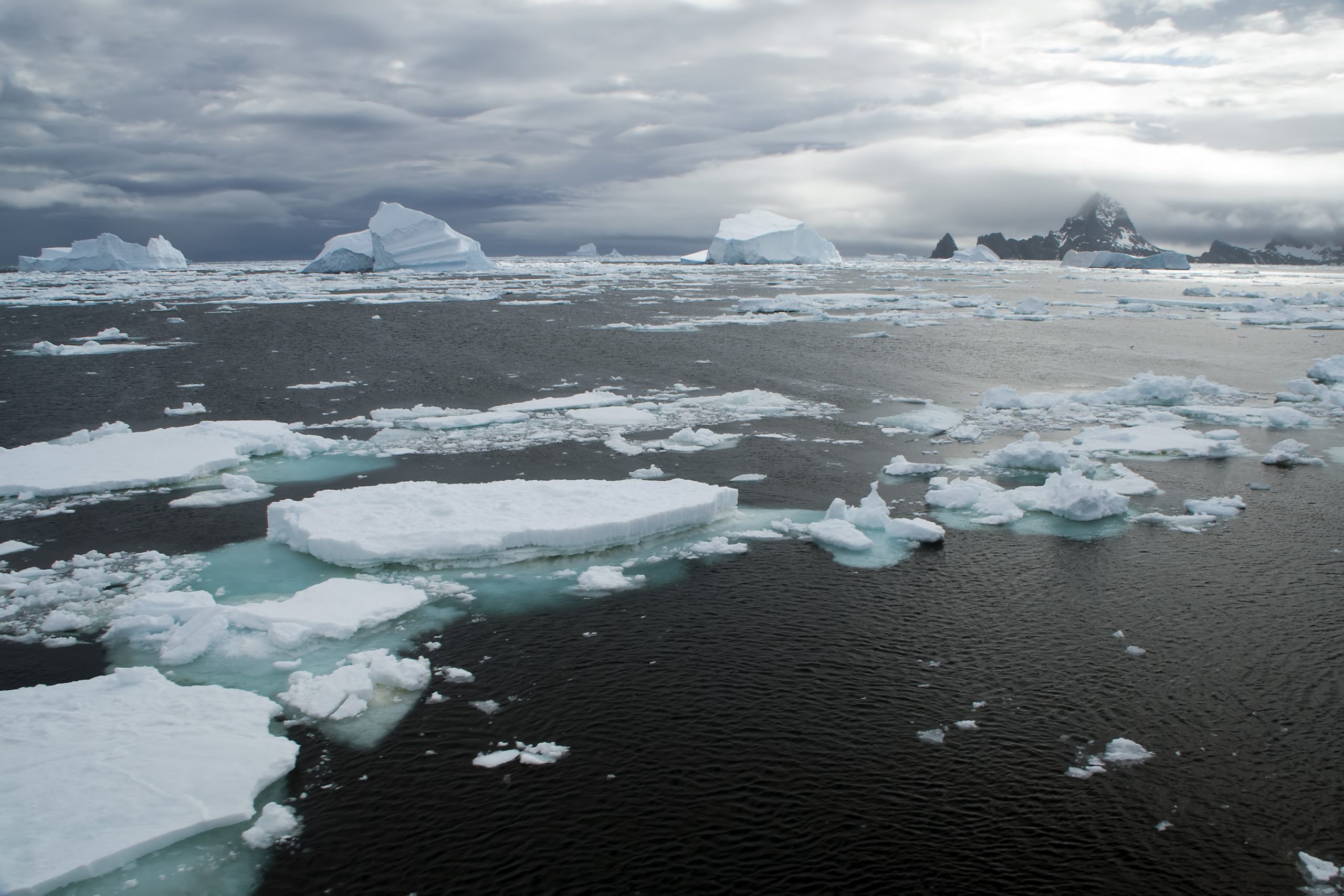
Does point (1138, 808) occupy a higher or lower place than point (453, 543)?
lower

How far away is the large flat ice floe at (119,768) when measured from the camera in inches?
229

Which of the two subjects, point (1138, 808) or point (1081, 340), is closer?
point (1138, 808)

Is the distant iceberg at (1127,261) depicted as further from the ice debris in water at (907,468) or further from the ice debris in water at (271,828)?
the ice debris in water at (271,828)

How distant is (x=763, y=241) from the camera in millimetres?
89625

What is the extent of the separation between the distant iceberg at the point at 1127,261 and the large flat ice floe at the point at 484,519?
9898 centimetres

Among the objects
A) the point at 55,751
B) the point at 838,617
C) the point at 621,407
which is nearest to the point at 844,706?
the point at 838,617

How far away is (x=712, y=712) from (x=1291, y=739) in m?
4.65

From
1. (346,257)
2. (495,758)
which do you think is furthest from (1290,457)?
(346,257)

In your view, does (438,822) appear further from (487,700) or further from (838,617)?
(838,617)

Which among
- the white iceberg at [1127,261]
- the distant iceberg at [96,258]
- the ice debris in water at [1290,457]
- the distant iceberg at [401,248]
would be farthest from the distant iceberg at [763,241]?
the ice debris in water at [1290,457]

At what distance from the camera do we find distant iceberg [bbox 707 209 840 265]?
294 feet

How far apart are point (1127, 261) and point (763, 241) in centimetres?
4218

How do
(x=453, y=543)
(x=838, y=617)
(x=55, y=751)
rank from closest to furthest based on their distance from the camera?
(x=55, y=751) → (x=838, y=617) → (x=453, y=543)

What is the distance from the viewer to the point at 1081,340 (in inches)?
1292
